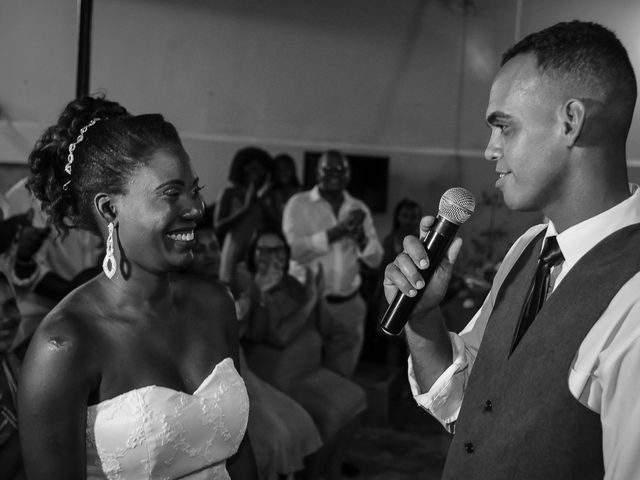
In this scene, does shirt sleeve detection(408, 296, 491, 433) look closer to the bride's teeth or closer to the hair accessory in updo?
the bride's teeth

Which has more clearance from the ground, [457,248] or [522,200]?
[522,200]

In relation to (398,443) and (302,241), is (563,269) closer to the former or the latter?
(398,443)

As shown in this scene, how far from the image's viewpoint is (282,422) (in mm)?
3365

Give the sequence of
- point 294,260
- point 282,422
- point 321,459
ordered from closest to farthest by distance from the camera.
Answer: point 282,422 < point 321,459 < point 294,260

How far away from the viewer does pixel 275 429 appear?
3.30 meters

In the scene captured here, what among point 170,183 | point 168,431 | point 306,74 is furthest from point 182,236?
point 306,74

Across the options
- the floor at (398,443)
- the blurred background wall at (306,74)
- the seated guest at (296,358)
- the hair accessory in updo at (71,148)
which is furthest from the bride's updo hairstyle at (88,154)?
the blurred background wall at (306,74)

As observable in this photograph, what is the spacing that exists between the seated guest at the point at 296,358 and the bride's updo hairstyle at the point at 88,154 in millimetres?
1871

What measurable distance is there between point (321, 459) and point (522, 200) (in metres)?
2.48

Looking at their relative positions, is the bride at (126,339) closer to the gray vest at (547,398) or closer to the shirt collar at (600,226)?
the gray vest at (547,398)

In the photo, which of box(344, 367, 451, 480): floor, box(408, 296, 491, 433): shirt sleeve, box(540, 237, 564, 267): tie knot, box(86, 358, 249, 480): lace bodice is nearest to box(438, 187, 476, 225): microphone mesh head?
box(540, 237, 564, 267): tie knot

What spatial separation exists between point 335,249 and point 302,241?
9.6 inches

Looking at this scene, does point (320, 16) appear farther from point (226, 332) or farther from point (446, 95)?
point (226, 332)

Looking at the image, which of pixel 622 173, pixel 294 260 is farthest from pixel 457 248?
pixel 294 260
